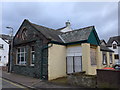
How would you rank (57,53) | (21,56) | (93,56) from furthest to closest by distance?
(21,56) < (93,56) < (57,53)

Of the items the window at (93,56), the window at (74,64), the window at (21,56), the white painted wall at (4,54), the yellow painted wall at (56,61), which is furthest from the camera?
the white painted wall at (4,54)

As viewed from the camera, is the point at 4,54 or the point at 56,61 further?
the point at 4,54

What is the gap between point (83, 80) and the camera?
8.27 meters

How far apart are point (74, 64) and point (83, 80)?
377cm

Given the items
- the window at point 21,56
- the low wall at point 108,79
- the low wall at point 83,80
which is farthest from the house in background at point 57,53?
the low wall at point 108,79

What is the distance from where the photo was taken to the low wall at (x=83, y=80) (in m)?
7.77

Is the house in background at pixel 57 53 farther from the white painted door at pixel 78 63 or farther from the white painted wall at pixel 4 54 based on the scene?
the white painted wall at pixel 4 54

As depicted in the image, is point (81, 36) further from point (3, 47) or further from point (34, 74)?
point (3, 47)

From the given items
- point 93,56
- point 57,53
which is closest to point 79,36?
point 93,56

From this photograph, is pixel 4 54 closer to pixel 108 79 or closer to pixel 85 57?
pixel 85 57

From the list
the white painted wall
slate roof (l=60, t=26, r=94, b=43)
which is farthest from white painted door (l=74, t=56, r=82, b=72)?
the white painted wall

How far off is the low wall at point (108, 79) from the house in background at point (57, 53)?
3305mm

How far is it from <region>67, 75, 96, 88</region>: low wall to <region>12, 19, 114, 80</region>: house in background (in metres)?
2.45

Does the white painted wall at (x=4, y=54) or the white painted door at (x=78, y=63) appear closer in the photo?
the white painted door at (x=78, y=63)
